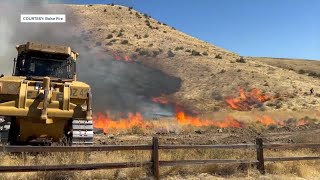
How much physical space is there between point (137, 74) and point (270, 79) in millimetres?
16483

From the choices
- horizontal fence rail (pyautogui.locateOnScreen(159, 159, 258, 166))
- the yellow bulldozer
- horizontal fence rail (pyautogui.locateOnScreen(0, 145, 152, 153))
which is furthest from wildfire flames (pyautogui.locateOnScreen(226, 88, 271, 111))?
horizontal fence rail (pyautogui.locateOnScreen(0, 145, 152, 153))

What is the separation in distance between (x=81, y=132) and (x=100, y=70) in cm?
3540

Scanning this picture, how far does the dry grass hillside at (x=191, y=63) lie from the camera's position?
4719 cm

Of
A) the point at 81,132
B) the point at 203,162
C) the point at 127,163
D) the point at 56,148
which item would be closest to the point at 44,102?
the point at 81,132

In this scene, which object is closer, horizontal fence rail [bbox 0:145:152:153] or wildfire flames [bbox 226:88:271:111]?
horizontal fence rail [bbox 0:145:152:153]

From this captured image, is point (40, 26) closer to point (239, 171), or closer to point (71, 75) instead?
point (71, 75)

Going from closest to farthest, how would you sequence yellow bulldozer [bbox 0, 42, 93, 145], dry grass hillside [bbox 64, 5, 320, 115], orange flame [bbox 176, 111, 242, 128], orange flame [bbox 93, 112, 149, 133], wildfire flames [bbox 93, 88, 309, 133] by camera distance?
yellow bulldozer [bbox 0, 42, 93, 145] < orange flame [bbox 93, 112, 149, 133] < wildfire flames [bbox 93, 88, 309, 133] < orange flame [bbox 176, 111, 242, 128] < dry grass hillside [bbox 64, 5, 320, 115]

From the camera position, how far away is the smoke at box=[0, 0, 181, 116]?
40.4 meters

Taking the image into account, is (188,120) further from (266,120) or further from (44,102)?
(44,102)

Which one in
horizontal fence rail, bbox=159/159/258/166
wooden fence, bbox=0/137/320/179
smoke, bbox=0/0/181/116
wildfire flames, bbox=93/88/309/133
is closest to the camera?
wooden fence, bbox=0/137/320/179

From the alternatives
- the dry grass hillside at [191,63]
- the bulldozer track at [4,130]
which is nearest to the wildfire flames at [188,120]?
the dry grass hillside at [191,63]

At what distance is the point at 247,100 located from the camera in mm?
46406

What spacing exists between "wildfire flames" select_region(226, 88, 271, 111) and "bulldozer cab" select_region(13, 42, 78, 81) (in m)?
29.8

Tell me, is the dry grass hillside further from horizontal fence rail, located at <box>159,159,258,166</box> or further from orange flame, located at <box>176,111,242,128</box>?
horizontal fence rail, located at <box>159,159,258,166</box>
